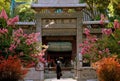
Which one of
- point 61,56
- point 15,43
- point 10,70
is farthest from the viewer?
point 61,56

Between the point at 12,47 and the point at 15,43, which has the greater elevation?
the point at 15,43

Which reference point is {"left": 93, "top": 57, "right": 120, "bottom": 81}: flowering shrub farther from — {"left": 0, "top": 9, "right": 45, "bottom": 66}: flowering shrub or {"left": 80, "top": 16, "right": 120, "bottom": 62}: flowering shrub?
{"left": 0, "top": 9, "right": 45, "bottom": 66}: flowering shrub

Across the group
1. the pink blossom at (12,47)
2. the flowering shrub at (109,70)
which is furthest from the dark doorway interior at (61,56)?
the flowering shrub at (109,70)

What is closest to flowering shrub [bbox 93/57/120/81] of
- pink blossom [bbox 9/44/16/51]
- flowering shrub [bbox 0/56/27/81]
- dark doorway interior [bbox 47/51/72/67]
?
flowering shrub [bbox 0/56/27/81]

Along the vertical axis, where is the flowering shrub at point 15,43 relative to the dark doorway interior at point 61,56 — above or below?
above

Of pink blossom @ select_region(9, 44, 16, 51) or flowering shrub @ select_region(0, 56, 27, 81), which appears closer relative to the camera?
flowering shrub @ select_region(0, 56, 27, 81)

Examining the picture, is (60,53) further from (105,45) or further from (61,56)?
(105,45)

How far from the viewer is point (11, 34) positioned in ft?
53.9

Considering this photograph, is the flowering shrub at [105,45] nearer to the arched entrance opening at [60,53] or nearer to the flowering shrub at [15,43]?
the flowering shrub at [15,43]

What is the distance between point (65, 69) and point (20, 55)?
53.2ft

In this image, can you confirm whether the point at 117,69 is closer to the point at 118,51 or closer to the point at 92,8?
the point at 118,51

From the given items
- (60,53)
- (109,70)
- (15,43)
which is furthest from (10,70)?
(60,53)

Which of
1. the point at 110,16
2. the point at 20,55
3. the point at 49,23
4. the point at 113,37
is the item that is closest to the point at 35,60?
the point at 20,55

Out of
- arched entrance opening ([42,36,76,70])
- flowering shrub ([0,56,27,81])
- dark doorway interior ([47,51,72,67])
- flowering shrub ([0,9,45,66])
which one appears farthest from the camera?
dark doorway interior ([47,51,72,67])
